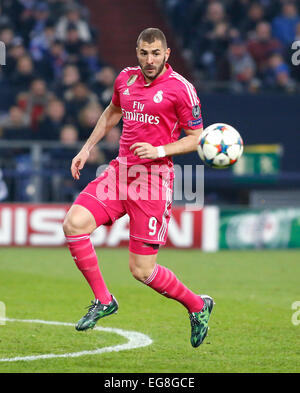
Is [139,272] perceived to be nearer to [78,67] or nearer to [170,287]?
[170,287]

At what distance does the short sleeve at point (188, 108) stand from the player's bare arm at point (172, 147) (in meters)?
0.06

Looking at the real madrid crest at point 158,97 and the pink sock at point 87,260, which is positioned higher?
the real madrid crest at point 158,97

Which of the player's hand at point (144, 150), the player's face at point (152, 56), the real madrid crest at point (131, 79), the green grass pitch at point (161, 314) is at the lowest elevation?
the green grass pitch at point (161, 314)

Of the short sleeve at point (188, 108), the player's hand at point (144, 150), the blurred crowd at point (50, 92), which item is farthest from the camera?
the blurred crowd at point (50, 92)

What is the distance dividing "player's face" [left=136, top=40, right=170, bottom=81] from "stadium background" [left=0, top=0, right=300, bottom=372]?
502 cm

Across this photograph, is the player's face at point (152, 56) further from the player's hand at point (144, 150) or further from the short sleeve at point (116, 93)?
the player's hand at point (144, 150)

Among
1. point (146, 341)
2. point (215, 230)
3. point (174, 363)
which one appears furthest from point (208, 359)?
point (215, 230)

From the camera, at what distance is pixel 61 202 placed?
1399 cm

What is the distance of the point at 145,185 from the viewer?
21.6ft

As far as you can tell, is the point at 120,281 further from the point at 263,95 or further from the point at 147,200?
the point at 263,95

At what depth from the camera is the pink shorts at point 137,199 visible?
257 inches

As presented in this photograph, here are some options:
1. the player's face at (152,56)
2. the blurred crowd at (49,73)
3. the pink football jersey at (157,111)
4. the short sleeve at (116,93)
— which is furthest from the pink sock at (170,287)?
the blurred crowd at (49,73)

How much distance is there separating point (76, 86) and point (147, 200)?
8.28m

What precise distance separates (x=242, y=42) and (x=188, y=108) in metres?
11.4
